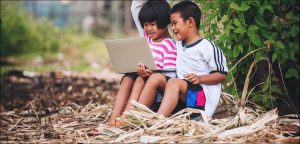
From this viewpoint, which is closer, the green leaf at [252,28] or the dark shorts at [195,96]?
the dark shorts at [195,96]

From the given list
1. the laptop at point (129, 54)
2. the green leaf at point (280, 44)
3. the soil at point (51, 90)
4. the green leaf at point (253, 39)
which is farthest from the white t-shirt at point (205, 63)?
the soil at point (51, 90)

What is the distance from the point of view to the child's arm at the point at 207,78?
427 centimetres

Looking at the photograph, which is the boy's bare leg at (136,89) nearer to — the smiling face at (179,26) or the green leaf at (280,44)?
the smiling face at (179,26)

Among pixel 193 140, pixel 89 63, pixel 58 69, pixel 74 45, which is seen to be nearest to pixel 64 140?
pixel 193 140

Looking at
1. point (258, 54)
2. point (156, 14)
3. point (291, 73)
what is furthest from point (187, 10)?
point (291, 73)

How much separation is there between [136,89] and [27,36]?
29.6ft

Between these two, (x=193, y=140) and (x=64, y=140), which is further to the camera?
(x=64, y=140)

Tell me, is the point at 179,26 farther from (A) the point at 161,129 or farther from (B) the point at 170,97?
(A) the point at 161,129

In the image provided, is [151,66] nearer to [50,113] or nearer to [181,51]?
[181,51]

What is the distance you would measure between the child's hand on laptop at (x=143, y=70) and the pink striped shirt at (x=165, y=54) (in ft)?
0.57

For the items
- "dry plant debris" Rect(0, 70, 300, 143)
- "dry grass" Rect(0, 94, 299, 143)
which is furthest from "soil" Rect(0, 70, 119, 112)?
"dry grass" Rect(0, 94, 299, 143)

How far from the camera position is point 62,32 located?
15.6 meters

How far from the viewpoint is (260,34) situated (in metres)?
5.04

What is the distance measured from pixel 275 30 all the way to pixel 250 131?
148cm
